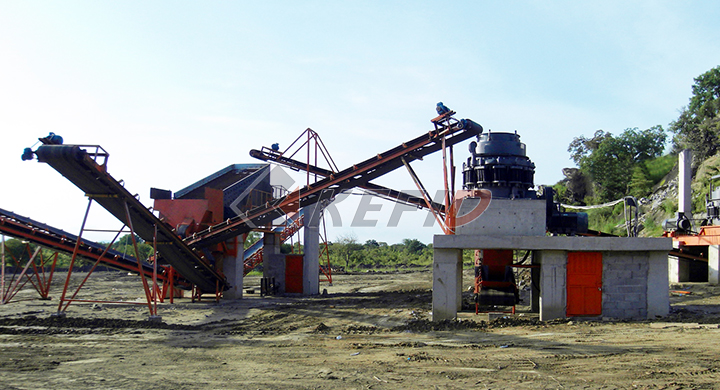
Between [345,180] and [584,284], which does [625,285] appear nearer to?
[584,284]

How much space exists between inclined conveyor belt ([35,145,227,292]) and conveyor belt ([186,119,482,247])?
2145 millimetres

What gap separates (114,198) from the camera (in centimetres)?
1728

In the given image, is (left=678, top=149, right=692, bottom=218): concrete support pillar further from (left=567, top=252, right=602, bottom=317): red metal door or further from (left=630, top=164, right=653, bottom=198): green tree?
(left=630, top=164, right=653, bottom=198): green tree

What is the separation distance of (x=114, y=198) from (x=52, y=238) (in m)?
4.22

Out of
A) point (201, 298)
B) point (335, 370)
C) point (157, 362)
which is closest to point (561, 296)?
point (335, 370)

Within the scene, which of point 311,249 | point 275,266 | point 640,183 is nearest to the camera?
point 311,249

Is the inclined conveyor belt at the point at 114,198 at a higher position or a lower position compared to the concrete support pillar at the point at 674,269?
higher

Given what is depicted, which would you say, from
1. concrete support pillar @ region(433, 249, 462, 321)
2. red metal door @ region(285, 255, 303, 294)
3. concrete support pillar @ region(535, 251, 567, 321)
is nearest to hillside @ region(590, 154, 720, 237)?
concrete support pillar @ region(535, 251, 567, 321)

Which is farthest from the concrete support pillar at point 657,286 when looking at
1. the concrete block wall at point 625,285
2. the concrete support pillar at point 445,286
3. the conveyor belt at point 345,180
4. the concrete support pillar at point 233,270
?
the concrete support pillar at point 233,270

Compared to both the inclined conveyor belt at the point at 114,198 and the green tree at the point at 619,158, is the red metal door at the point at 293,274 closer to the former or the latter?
the inclined conveyor belt at the point at 114,198

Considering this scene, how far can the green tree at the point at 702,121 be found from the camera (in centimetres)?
3900

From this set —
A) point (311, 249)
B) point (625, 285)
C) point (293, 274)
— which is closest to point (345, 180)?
point (311, 249)

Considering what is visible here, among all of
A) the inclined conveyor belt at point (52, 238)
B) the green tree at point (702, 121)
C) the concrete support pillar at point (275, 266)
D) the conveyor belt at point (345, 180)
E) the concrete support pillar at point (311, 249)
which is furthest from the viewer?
the green tree at point (702, 121)

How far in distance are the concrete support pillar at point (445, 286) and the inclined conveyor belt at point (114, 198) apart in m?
10.1
